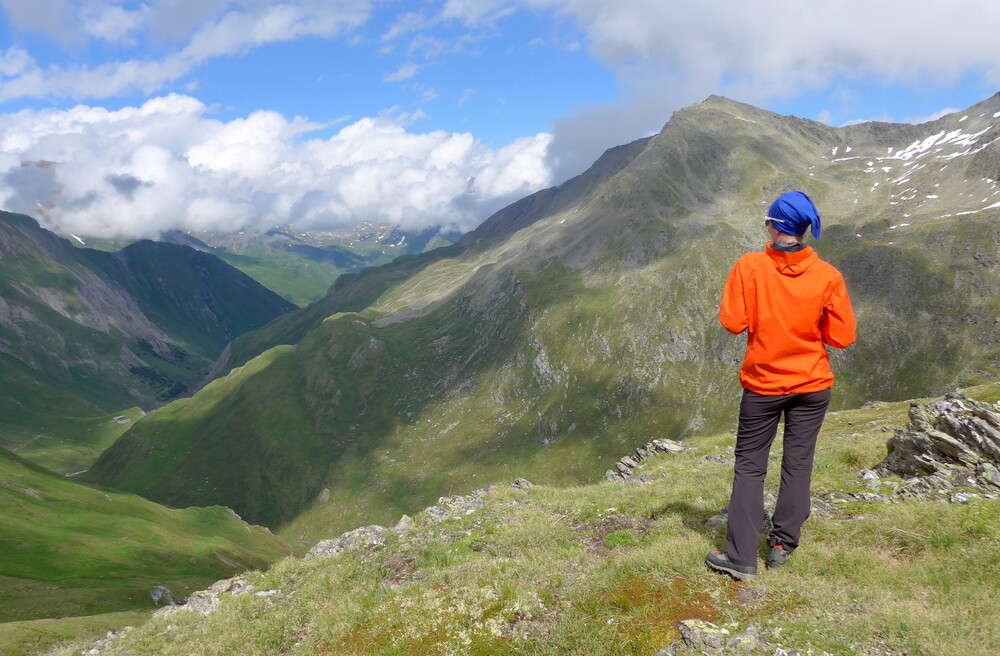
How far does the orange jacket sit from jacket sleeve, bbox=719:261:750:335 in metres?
0.10

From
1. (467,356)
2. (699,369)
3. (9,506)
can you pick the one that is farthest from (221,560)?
(699,369)

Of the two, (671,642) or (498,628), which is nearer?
(671,642)

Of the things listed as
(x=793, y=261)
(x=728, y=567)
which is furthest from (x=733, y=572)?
(x=793, y=261)

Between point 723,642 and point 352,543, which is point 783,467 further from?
point 352,543

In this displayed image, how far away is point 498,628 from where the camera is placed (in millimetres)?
8414

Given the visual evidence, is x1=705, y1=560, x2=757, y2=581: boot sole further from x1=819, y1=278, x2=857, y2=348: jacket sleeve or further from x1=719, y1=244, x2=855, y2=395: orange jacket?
x1=819, y1=278, x2=857, y2=348: jacket sleeve

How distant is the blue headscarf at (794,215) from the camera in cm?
885

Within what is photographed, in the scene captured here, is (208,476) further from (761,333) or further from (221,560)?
(761,333)

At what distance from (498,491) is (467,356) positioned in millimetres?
176723

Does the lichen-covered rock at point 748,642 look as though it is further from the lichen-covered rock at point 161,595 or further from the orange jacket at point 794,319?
the lichen-covered rock at point 161,595

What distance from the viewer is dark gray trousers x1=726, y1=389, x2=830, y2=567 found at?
8.89 m

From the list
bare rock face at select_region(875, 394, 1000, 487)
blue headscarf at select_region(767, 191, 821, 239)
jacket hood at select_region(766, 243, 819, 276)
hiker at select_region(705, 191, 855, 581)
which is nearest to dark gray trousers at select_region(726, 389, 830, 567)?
hiker at select_region(705, 191, 855, 581)

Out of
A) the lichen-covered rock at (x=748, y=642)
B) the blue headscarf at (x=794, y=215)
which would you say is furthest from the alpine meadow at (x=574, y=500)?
the blue headscarf at (x=794, y=215)

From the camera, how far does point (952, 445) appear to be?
12.7 m
